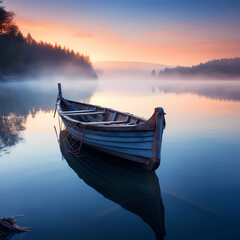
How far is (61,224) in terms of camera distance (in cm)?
428

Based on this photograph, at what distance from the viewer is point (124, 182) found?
6184 mm

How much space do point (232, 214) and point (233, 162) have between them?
11.7 ft

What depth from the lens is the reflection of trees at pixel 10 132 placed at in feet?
31.8

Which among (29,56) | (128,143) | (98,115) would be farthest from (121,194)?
(29,56)

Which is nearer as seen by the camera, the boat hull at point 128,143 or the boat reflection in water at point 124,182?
the boat reflection in water at point 124,182

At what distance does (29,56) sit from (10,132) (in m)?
92.1

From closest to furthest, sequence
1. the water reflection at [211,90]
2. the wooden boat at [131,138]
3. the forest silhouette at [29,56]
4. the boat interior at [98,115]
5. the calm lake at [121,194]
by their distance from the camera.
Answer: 1. the calm lake at [121,194]
2. the wooden boat at [131,138]
3. the boat interior at [98,115]
4. the water reflection at [211,90]
5. the forest silhouette at [29,56]

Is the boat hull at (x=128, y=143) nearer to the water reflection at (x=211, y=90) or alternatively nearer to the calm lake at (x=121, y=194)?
the calm lake at (x=121, y=194)

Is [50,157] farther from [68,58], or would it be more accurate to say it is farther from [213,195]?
[68,58]

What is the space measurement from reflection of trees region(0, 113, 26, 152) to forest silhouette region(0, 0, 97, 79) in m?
34.6

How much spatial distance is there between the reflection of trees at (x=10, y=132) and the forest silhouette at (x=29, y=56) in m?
34.6

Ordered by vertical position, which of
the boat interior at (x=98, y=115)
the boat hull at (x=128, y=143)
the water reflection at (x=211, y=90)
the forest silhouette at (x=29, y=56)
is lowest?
the boat hull at (x=128, y=143)

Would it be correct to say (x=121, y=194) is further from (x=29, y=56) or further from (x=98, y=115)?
(x=29, y=56)

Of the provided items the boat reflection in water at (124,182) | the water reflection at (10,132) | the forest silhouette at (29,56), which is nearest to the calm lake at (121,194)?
the boat reflection in water at (124,182)
